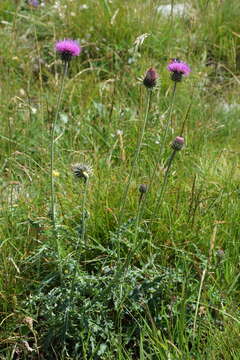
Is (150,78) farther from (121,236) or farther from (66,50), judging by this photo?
(121,236)

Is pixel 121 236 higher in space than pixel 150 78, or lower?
lower

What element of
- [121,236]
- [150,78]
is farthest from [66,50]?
[121,236]

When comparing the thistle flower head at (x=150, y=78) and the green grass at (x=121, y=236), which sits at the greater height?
the thistle flower head at (x=150, y=78)

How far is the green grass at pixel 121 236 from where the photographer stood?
186 cm

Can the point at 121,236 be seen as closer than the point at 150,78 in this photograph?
No

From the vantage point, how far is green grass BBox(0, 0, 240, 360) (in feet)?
6.10

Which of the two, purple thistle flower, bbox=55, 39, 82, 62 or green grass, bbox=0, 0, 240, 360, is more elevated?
purple thistle flower, bbox=55, 39, 82, 62

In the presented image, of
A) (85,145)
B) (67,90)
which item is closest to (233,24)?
(67,90)

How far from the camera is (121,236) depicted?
84.0 inches

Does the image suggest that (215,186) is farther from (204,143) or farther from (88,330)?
(88,330)

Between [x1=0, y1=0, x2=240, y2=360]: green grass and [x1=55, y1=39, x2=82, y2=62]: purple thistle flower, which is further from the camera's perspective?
[x1=0, y1=0, x2=240, y2=360]: green grass

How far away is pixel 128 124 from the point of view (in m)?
3.13

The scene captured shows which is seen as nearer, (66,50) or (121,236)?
(66,50)

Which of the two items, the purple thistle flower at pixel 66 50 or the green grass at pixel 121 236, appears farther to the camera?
the green grass at pixel 121 236
